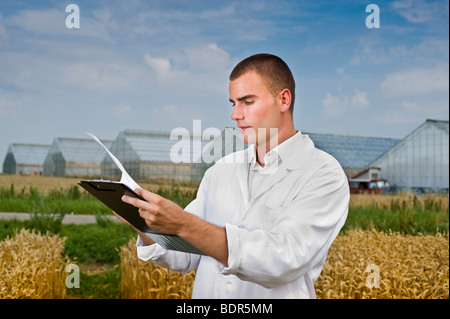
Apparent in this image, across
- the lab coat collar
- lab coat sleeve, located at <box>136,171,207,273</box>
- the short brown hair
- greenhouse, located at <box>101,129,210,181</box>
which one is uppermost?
greenhouse, located at <box>101,129,210,181</box>

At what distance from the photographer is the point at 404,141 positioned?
1906 centimetres

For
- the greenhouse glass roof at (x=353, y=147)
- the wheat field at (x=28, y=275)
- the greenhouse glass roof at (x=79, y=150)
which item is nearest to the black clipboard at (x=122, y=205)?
the wheat field at (x=28, y=275)

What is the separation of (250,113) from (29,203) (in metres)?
7.11

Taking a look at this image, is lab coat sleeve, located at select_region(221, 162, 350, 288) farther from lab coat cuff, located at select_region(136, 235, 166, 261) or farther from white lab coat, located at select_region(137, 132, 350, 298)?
lab coat cuff, located at select_region(136, 235, 166, 261)

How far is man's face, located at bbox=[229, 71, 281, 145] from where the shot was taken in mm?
1422

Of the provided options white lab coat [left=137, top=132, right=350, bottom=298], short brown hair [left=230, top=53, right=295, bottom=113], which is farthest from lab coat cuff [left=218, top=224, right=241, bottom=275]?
short brown hair [left=230, top=53, right=295, bottom=113]

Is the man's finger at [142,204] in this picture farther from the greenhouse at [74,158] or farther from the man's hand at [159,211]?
the greenhouse at [74,158]

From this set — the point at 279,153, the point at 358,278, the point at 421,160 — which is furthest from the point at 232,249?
the point at 421,160

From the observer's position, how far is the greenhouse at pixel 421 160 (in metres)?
17.8

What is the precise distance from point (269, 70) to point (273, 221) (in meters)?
0.47

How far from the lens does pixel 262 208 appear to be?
1491 mm
